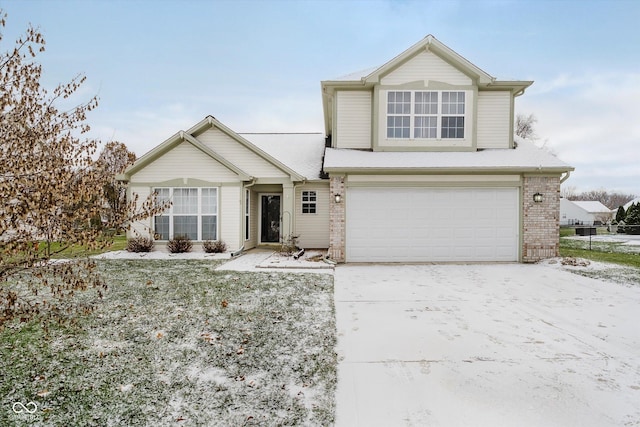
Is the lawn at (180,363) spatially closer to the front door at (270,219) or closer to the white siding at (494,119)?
the front door at (270,219)

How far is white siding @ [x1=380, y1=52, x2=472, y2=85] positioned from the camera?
12453 mm

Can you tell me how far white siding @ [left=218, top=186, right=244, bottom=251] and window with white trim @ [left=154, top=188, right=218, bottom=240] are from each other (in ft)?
0.75

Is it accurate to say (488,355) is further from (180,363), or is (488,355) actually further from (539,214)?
(539,214)

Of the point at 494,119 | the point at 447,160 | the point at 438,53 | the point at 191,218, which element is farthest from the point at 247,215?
the point at 494,119

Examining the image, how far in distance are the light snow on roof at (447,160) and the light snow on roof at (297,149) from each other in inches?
103

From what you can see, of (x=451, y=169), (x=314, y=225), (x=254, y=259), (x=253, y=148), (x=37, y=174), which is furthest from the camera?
(x=314, y=225)

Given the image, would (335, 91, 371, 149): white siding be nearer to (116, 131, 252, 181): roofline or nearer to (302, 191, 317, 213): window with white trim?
(302, 191, 317, 213): window with white trim

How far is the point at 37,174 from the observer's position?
2895mm

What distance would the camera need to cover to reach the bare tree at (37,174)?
2.83 meters

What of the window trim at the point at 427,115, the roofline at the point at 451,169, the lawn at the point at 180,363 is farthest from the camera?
the window trim at the point at 427,115

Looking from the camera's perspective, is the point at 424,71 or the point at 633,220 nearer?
the point at 424,71

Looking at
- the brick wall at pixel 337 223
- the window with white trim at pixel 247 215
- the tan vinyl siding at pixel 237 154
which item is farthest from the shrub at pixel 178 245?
the brick wall at pixel 337 223

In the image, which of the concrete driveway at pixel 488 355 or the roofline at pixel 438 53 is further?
the roofline at pixel 438 53

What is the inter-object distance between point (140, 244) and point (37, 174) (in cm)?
1080
